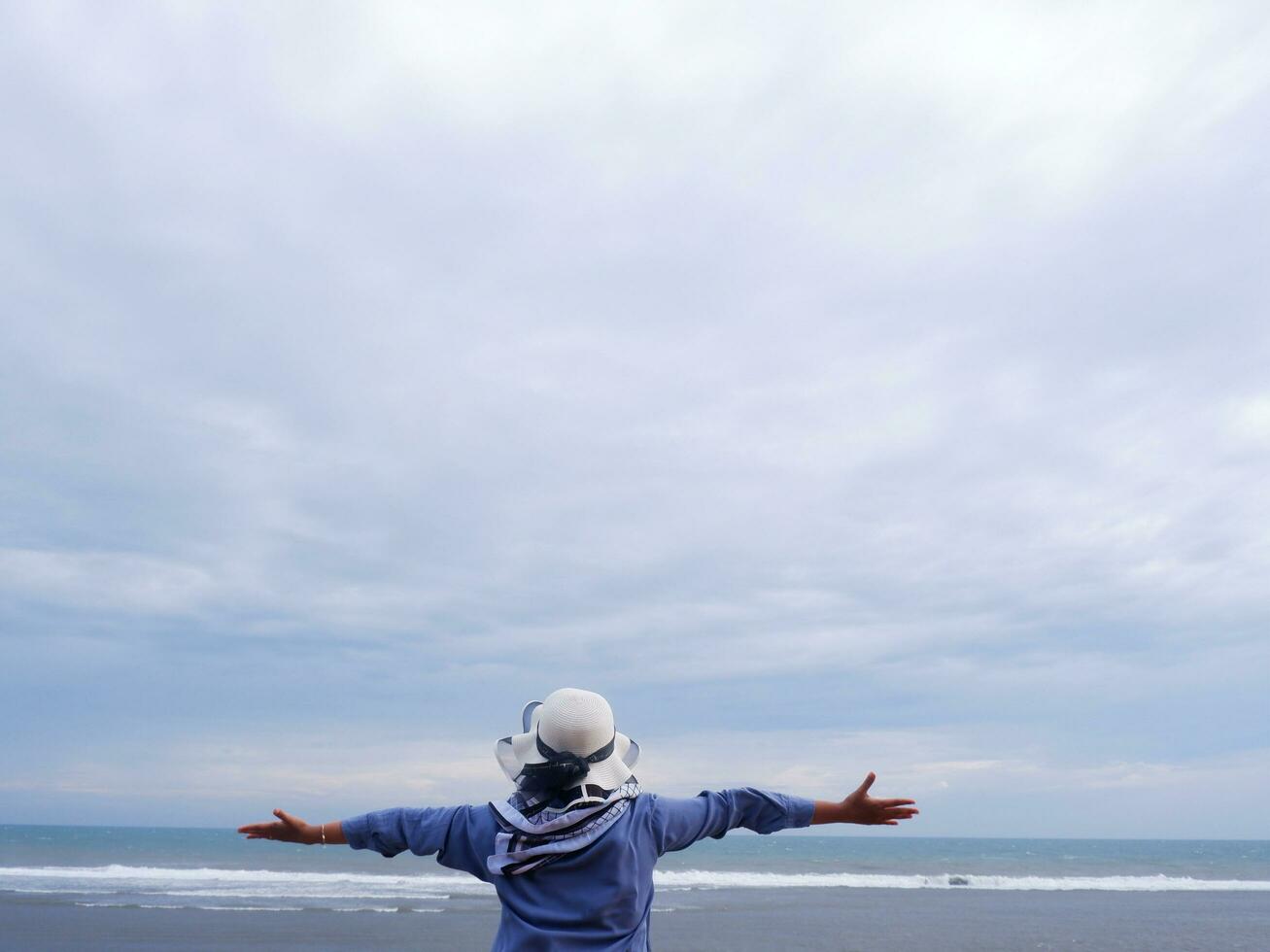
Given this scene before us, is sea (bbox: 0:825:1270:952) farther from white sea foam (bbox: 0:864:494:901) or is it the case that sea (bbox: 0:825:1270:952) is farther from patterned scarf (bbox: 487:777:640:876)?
patterned scarf (bbox: 487:777:640:876)

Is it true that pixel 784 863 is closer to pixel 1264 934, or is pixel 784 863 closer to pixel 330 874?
pixel 330 874

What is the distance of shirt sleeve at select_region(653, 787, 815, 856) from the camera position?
253 centimetres

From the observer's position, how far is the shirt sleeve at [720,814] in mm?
2525

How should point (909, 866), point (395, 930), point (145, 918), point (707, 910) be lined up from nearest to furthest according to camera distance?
1. point (395, 930)
2. point (145, 918)
3. point (707, 910)
4. point (909, 866)

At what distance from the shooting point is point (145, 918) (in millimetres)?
14977

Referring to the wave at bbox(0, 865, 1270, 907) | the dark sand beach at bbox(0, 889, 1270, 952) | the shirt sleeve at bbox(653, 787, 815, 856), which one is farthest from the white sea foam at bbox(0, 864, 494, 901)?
the shirt sleeve at bbox(653, 787, 815, 856)

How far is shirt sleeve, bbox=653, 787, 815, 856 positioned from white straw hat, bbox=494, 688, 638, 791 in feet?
0.48

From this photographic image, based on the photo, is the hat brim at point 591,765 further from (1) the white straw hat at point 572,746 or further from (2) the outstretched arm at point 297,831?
(2) the outstretched arm at point 297,831

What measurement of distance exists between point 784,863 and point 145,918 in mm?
25181

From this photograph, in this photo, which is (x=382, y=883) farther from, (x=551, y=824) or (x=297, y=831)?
(x=551, y=824)

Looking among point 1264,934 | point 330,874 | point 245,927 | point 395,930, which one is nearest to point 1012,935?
point 1264,934

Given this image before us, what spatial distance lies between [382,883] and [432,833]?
2199 centimetres

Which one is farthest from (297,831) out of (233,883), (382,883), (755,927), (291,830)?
(233,883)

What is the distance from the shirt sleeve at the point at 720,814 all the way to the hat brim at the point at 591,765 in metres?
0.13
